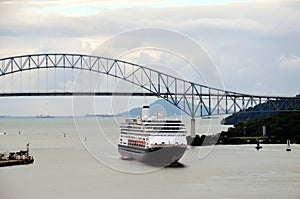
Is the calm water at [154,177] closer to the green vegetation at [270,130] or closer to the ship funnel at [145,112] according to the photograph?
the ship funnel at [145,112]

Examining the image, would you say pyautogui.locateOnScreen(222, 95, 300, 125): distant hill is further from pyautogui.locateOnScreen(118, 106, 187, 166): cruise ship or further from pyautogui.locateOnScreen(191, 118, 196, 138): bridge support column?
pyautogui.locateOnScreen(118, 106, 187, 166): cruise ship

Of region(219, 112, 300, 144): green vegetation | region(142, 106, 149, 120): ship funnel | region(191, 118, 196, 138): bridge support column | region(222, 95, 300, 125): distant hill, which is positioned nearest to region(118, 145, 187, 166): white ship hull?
region(142, 106, 149, 120): ship funnel

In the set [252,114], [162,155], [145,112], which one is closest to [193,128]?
[145,112]

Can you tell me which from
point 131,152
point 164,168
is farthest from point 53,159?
point 164,168

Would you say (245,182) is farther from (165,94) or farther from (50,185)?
(165,94)

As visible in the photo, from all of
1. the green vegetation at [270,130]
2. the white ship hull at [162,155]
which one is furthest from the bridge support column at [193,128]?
the white ship hull at [162,155]

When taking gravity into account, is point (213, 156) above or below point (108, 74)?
below

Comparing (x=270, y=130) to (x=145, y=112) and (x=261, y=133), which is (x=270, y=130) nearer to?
(x=261, y=133)

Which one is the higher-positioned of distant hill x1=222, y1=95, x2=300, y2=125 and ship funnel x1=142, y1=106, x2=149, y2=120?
distant hill x1=222, y1=95, x2=300, y2=125
